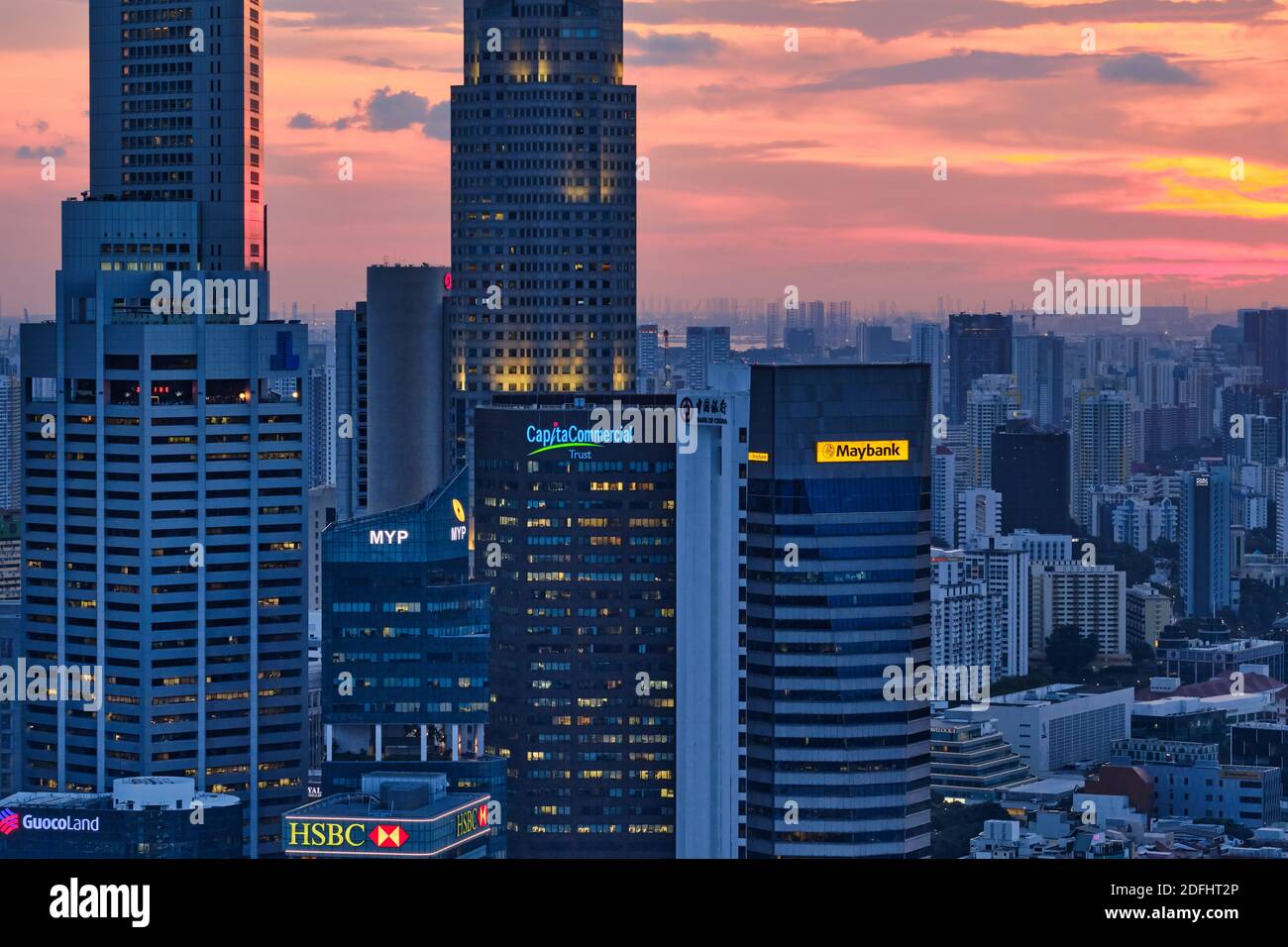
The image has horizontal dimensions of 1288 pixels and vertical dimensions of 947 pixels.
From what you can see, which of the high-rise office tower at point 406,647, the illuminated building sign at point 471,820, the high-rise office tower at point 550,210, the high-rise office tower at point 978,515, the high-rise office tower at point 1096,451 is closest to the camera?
the illuminated building sign at point 471,820

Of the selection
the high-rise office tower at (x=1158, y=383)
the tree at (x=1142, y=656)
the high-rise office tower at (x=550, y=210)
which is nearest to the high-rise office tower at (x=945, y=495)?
the tree at (x=1142, y=656)

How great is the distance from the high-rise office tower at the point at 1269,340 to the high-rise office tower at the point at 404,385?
2508cm

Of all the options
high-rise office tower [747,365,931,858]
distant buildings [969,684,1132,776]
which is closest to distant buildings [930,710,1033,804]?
distant buildings [969,684,1132,776]

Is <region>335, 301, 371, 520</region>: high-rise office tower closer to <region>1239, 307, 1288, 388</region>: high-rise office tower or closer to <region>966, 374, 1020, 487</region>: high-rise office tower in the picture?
<region>966, 374, 1020, 487</region>: high-rise office tower

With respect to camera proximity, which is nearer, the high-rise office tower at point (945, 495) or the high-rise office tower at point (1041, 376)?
the high-rise office tower at point (945, 495)

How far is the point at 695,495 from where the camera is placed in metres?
42.0

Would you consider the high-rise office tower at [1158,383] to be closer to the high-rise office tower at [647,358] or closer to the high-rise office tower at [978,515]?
the high-rise office tower at [978,515]

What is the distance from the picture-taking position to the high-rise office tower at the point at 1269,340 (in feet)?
240

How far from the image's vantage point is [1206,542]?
257 feet

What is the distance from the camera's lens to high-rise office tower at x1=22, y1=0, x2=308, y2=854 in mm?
49625

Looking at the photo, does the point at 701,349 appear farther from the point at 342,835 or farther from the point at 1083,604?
the point at 1083,604

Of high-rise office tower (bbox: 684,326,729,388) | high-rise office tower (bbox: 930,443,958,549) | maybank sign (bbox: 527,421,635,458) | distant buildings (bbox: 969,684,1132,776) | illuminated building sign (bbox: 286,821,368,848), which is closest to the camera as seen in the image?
illuminated building sign (bbox: 286,821,368,848)

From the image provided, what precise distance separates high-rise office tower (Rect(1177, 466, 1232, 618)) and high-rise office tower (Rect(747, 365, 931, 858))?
39.1 m
